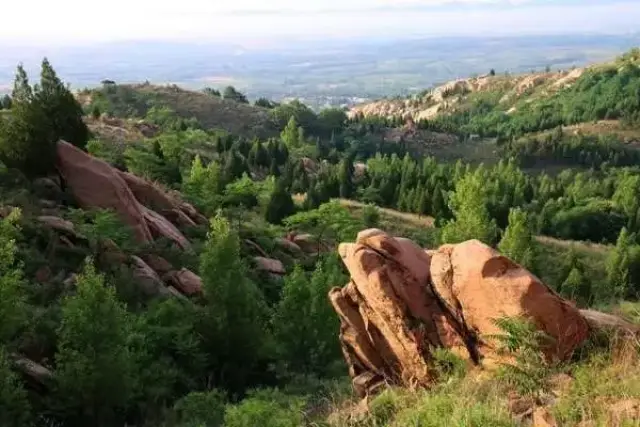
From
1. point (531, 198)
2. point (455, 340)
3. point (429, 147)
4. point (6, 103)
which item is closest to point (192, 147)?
point (6, 103)

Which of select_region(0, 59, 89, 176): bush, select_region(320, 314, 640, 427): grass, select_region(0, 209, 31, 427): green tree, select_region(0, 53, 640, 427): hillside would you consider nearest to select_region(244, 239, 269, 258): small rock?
select_region(0, 53, 640, 427): hillside

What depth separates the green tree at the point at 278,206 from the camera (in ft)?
147

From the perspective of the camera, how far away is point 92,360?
14391mm

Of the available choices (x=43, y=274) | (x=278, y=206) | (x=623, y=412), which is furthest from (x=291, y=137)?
(x=623, y=412)

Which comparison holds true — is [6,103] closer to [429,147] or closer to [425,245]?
[425,245]

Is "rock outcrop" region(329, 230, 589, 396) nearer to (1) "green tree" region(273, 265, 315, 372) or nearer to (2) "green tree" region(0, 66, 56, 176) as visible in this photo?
(1) "green tree" region(273, 265, 315, 372)

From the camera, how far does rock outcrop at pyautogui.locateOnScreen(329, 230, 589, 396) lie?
1140cm

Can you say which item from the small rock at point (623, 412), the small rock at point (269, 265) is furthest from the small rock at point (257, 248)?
the small rock at point (623, 412)

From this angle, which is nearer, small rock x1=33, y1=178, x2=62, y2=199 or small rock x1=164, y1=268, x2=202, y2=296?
small rock x1=164, y1=268, x2=202, y2=296

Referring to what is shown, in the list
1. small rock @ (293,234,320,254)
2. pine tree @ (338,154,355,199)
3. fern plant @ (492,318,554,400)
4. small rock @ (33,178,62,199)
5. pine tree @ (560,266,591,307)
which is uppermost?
fern plant @ (492,318,554,400)

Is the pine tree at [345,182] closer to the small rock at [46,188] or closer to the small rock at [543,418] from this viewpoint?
the small rock at [46,188]

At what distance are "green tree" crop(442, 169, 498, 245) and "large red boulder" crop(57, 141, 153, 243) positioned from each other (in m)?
16.9

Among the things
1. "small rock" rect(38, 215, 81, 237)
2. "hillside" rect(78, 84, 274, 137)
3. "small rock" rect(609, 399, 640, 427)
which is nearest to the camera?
"small rock" rect(609, 399, 640, 427)

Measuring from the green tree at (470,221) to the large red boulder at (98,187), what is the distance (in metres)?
16.9
